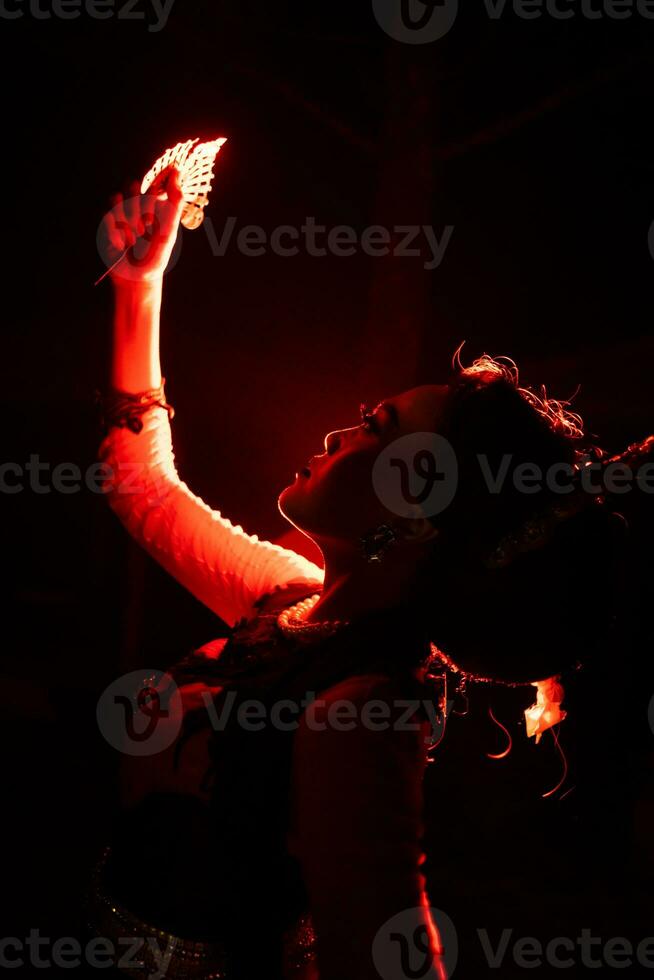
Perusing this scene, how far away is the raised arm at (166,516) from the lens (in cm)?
157

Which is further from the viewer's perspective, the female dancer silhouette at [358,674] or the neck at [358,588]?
the neck at [358,588]

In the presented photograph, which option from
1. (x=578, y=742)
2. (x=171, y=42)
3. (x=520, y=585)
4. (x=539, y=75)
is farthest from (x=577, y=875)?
(x=171, y=42)

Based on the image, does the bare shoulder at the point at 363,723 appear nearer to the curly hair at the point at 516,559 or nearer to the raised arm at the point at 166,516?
the curly hair at the point at 516,559

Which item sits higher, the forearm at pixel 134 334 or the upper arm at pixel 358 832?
the forearm at pixel 134 334

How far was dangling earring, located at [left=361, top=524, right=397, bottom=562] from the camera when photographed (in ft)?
4.20

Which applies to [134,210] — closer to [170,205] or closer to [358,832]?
[170,205]

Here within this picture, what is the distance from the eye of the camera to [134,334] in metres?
1.54
